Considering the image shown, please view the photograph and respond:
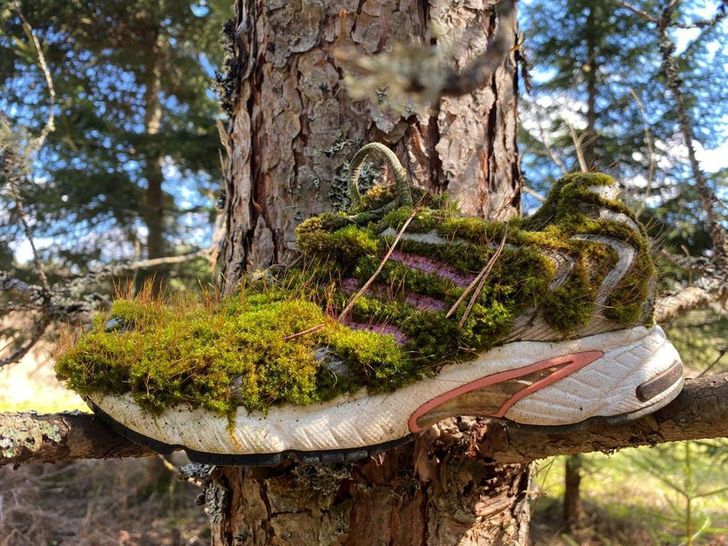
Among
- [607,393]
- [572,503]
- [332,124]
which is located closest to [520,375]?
[607,393]

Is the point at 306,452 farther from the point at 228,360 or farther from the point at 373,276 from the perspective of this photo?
the point at 373,276

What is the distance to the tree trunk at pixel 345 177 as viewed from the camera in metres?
1.35

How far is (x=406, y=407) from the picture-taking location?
1.07m

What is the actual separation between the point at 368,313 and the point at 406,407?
203mm

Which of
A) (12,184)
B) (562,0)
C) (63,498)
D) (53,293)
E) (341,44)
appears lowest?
(63,498)

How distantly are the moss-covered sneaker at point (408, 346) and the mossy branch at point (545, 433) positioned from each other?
0.07m

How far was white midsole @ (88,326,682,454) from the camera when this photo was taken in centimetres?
101

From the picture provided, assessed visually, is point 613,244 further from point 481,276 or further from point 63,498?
point 63,498

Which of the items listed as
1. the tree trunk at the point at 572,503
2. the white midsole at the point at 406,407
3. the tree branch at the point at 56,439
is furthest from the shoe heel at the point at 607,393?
the tree trunk at the point at 572,503

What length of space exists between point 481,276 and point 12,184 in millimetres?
1985

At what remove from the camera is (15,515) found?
16.7ft

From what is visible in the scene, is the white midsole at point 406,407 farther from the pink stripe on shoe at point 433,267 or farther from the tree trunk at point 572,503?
the tree trunk at point 572,503

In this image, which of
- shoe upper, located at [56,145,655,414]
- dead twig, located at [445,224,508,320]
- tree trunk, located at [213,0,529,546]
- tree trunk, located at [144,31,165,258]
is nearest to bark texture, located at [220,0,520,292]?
tree trunk, located at [213,0,529,546]

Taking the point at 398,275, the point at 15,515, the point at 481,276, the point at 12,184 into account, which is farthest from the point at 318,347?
the point at 15,515
